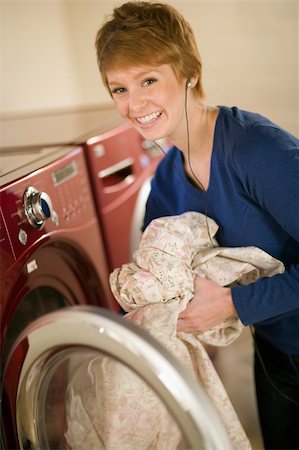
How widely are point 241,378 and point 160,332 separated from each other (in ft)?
3.46

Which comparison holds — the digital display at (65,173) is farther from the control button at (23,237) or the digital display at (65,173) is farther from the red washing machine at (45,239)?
the control button at (23,237)

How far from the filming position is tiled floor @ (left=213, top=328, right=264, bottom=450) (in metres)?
1.73

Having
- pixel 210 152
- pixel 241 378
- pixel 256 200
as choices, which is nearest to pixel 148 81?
pixel 210 152

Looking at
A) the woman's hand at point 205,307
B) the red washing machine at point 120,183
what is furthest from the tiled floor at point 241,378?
the woman's hand at point 205,307

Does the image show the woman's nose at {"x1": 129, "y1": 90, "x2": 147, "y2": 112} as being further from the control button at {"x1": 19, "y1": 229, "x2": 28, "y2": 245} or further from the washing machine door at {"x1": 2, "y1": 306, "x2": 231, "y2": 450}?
the washing machine door at {"x1": 2, "y1": 306, "x2": 231, "y2": 450}

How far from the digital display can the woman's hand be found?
1.49 feet

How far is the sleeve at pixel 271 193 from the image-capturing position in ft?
3.10

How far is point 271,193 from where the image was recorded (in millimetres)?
961

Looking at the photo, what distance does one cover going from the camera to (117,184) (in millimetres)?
1756

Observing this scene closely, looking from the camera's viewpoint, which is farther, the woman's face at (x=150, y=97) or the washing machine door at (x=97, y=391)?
the woman's face at (x=150, y=97)

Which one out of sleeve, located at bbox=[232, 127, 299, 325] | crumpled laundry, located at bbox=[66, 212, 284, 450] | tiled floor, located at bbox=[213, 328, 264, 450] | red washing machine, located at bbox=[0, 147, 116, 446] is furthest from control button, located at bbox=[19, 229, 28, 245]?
tiled floor, located at bbox=[213, 328, 264, 450]

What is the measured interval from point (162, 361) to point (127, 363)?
0.21 feet

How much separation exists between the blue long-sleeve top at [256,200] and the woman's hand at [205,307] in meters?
0.02

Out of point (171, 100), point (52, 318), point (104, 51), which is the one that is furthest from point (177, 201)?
point (52, 318)
